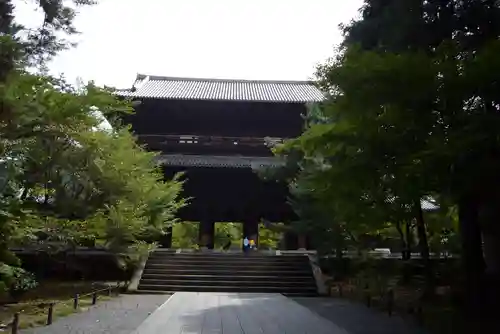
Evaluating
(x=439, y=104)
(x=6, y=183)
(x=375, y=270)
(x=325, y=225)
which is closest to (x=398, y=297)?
(x=375, y=270)

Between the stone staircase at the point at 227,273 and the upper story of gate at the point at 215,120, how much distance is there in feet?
22.9

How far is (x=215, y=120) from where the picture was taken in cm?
2878

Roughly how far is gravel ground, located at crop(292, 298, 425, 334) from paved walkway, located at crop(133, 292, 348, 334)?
32 centimetres

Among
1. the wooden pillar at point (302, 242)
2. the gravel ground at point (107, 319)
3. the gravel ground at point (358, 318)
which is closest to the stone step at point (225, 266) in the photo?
the gravel ground at point (358, 318)

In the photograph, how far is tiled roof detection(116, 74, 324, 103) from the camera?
28.5 meters

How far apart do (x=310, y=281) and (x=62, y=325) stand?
11095mm

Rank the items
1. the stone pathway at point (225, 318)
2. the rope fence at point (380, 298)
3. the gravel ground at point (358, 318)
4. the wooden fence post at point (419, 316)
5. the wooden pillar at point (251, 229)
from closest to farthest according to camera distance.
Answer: the stone pathway at point (225, 318) → the gravel ground at point (358, 318) → the wooden fence post at point (419, 316) → the rope fence at point (380, 298) → the wooden pillar at point (251, 229)

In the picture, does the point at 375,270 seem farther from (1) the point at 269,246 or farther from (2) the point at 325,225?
(1) the point at 269,246

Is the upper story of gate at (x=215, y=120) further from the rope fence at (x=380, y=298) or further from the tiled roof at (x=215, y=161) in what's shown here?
the rope fence at (x=380, y=298)

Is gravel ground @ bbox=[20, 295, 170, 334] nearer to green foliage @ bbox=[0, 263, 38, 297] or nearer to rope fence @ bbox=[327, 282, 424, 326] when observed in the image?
green foliage @ bbox=[0, 263, 38, 297]

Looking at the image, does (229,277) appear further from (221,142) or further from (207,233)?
(221,142)

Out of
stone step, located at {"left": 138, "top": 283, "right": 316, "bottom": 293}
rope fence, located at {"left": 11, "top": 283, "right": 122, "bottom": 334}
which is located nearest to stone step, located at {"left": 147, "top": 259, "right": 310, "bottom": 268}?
stone step, located at {"left": 138, "top": 283, "right": 316, "bottom": 293}

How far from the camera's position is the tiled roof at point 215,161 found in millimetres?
24969

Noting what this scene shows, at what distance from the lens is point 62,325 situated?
9.93m
